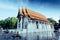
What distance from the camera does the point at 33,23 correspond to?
221 centimetres

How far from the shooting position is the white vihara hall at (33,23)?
7.19 feet

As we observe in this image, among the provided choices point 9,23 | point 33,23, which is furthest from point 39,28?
point 9,23

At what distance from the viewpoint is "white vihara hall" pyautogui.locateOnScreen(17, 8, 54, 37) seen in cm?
219

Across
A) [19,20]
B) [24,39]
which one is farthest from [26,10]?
[24,39]

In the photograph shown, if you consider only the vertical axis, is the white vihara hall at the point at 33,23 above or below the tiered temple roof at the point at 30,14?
below

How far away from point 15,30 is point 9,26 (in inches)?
2.6

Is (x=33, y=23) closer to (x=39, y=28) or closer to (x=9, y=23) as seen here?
(x=39, y=28)

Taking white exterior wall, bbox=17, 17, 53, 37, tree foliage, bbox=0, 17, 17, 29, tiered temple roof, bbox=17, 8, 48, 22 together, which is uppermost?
tiered temple roof, bbox=17, 8, 48, 22

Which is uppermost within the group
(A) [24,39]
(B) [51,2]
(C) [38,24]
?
(B) [51,2]

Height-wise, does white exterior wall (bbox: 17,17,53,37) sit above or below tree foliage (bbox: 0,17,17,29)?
below

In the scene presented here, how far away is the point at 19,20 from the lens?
87.8 inches

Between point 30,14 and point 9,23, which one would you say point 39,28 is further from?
point 9,23

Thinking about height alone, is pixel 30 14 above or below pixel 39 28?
above

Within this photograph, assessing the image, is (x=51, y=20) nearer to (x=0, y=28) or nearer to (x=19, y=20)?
(x=19, y=20)
